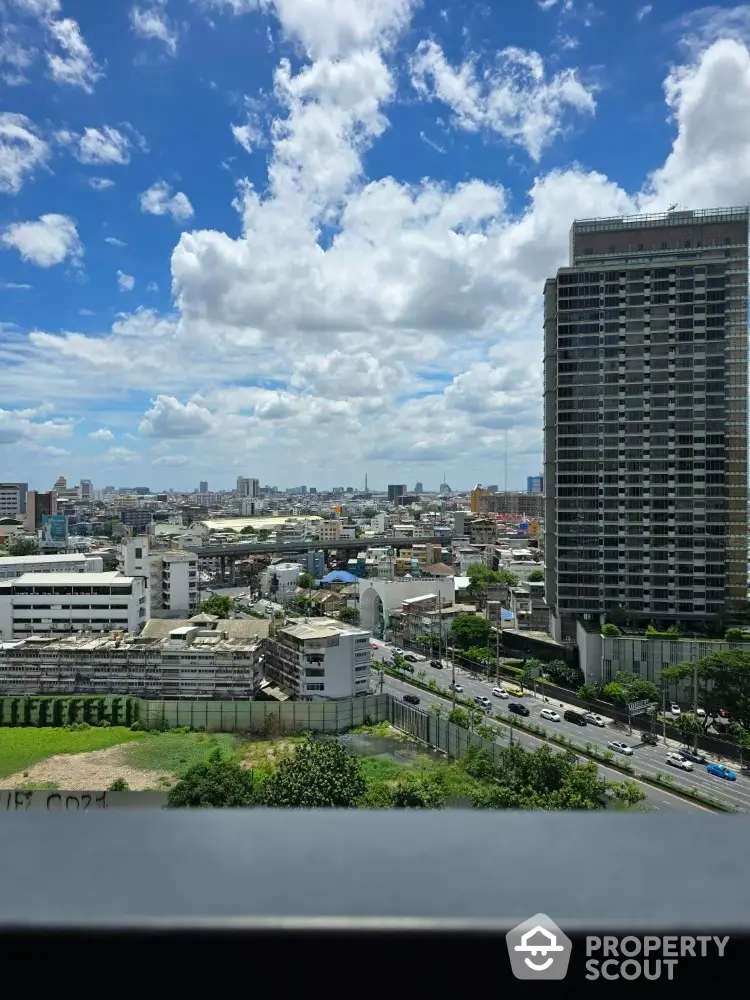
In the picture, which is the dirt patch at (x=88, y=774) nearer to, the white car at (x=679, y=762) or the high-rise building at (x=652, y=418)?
the white car at (x=679, y=762)

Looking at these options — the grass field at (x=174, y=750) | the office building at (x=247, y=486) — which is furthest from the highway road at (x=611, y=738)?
the office building at (x=247, y=486)

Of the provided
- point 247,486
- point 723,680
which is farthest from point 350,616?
point 247,486

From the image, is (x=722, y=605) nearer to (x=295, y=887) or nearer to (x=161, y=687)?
(x=161, y=687)

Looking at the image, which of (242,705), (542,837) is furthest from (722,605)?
(542,837)

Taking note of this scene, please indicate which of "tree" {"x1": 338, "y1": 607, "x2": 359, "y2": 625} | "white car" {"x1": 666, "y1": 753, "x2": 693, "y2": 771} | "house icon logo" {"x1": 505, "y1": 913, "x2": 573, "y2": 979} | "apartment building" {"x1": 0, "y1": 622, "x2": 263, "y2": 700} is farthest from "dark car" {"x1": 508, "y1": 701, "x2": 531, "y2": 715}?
"house icon logo" {"x1": 505, "y1": 913, "x2": 573, "y2": 979}

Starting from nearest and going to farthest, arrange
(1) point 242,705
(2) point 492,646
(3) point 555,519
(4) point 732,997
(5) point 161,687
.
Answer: (4) point 732,997, (1) point 242,705, (5) point 161,687, (3) point 555,519, (2) point 492,646

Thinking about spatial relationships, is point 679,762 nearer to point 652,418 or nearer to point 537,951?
point 652,418
